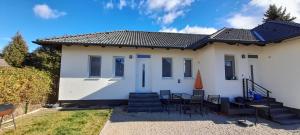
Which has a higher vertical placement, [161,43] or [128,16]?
[128,16]

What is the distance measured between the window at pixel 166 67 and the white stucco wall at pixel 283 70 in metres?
5.66

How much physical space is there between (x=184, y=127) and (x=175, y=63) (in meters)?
6.27

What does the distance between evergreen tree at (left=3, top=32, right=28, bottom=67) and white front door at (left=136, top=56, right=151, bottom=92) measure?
2445 cm

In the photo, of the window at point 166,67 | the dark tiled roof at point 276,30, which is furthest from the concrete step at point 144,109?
the dark tiled roof at point 276,30

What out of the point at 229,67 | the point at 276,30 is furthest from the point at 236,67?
the point at 276,30

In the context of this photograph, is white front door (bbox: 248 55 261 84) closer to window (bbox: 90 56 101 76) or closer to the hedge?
window (bbox: 90 56 101 76)

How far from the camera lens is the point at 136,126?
6918 mm

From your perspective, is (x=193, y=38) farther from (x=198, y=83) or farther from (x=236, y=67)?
(x=236, y=67)

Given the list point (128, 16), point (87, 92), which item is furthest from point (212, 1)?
point (87, 92)

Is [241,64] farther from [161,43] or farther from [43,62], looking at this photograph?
[43,62]

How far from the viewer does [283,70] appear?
930cm

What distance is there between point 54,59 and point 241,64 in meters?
21.2

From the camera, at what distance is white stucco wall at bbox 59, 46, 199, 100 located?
37.2ft

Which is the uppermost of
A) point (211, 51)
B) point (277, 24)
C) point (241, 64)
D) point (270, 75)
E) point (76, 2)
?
point (76, 2)
